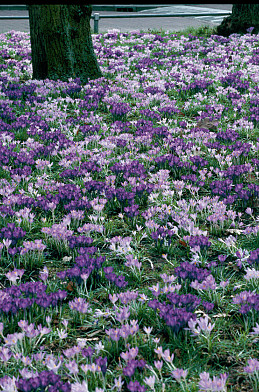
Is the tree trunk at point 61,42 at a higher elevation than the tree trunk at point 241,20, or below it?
below

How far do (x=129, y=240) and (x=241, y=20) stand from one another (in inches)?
494

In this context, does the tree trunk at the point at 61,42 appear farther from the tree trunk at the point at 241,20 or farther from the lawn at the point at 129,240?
the tree trunk at the point at 241,20

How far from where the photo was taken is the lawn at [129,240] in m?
2.26

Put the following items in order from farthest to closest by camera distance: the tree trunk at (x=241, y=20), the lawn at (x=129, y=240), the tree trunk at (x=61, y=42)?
the tree trunk at (x=241, y=20)
the tree trunk at (x=61, y=42)
the lawn at (x=129, y=240)

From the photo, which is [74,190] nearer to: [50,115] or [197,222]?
[197,222]

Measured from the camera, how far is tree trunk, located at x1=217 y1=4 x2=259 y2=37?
1335cm

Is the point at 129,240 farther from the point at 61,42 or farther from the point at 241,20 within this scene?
the point at 241,20

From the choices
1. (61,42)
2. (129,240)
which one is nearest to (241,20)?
(61,42)

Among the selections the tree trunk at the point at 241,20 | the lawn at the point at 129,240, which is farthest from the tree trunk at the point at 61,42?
the tree trunk at the point at 241,20

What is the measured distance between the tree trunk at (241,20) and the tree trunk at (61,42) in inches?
282

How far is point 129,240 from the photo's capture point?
3.21 meters

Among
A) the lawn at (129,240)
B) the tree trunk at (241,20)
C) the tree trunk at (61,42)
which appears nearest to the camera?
the lawn at (129,240)

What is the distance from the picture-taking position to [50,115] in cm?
666

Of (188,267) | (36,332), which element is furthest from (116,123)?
(36,332)
